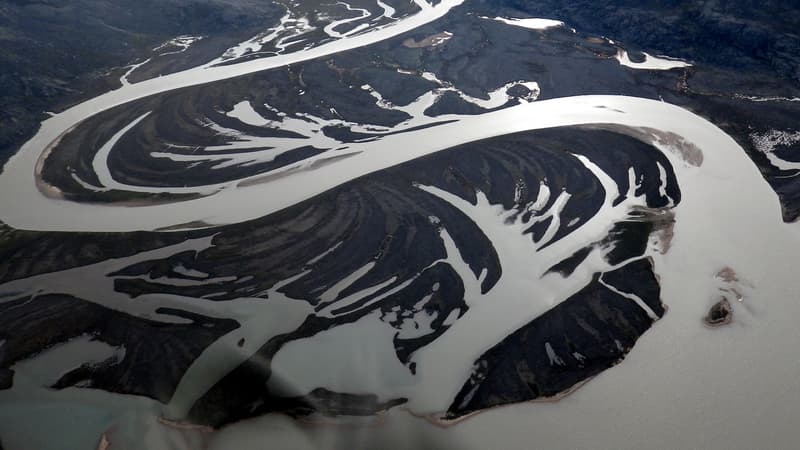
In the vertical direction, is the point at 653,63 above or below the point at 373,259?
below

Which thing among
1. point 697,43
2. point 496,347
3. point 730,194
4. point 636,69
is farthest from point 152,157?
point 697,43

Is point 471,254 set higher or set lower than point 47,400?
lower

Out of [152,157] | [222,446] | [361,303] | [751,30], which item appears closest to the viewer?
[222,446]

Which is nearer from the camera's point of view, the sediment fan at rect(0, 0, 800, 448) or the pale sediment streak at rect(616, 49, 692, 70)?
the sediment fan at rect(0, 0, 800, 448)

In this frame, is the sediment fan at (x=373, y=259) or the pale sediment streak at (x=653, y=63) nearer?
the sediment fan at (x=373, y=259)

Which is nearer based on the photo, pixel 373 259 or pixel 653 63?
pixel 373 259

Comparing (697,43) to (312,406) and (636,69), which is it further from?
(312,406)

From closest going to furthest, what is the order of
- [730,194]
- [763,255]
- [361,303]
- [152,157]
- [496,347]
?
[496,347] < [361,303] < [763,255] < [730,194] < [152,157]

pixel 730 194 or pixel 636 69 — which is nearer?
pixel 730 194
